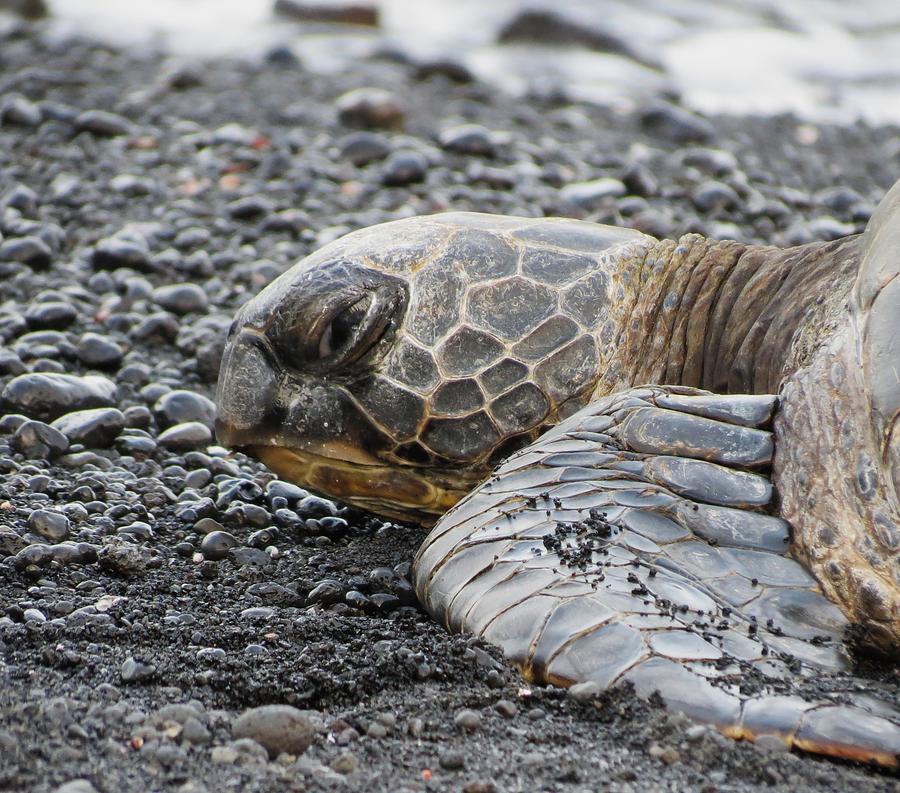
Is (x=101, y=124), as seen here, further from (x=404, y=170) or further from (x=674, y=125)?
(x=674, y=125)

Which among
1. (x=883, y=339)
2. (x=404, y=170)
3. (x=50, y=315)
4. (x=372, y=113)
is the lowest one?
(x=50, y=315)

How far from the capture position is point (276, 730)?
197 cm

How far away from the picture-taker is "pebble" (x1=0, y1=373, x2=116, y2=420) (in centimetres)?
378

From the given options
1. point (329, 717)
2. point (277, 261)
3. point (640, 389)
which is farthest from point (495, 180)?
point (329, 717)

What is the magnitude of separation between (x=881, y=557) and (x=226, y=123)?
5197 mm

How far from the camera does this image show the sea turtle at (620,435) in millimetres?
2281

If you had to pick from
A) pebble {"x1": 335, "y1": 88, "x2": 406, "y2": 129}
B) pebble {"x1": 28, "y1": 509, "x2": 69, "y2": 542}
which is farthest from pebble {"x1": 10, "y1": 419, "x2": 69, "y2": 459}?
pebble {"x1": 335, "y1": 88, "x2": 406, "y2": 129}

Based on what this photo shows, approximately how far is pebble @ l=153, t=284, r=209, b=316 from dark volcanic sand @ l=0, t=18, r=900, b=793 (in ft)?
0.06

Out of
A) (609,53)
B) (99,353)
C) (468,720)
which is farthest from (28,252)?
(609,53)

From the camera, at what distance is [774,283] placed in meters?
3.48

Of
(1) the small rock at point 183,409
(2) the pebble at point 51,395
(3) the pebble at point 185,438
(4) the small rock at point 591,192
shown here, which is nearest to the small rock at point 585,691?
(3) the pebble at point 185,438

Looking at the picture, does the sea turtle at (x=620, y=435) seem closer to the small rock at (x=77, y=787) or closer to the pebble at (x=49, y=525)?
the pebble at (x=49, y=525)

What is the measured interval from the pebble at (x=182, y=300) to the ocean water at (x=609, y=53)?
14.4 feet

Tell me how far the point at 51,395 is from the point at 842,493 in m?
2.39
